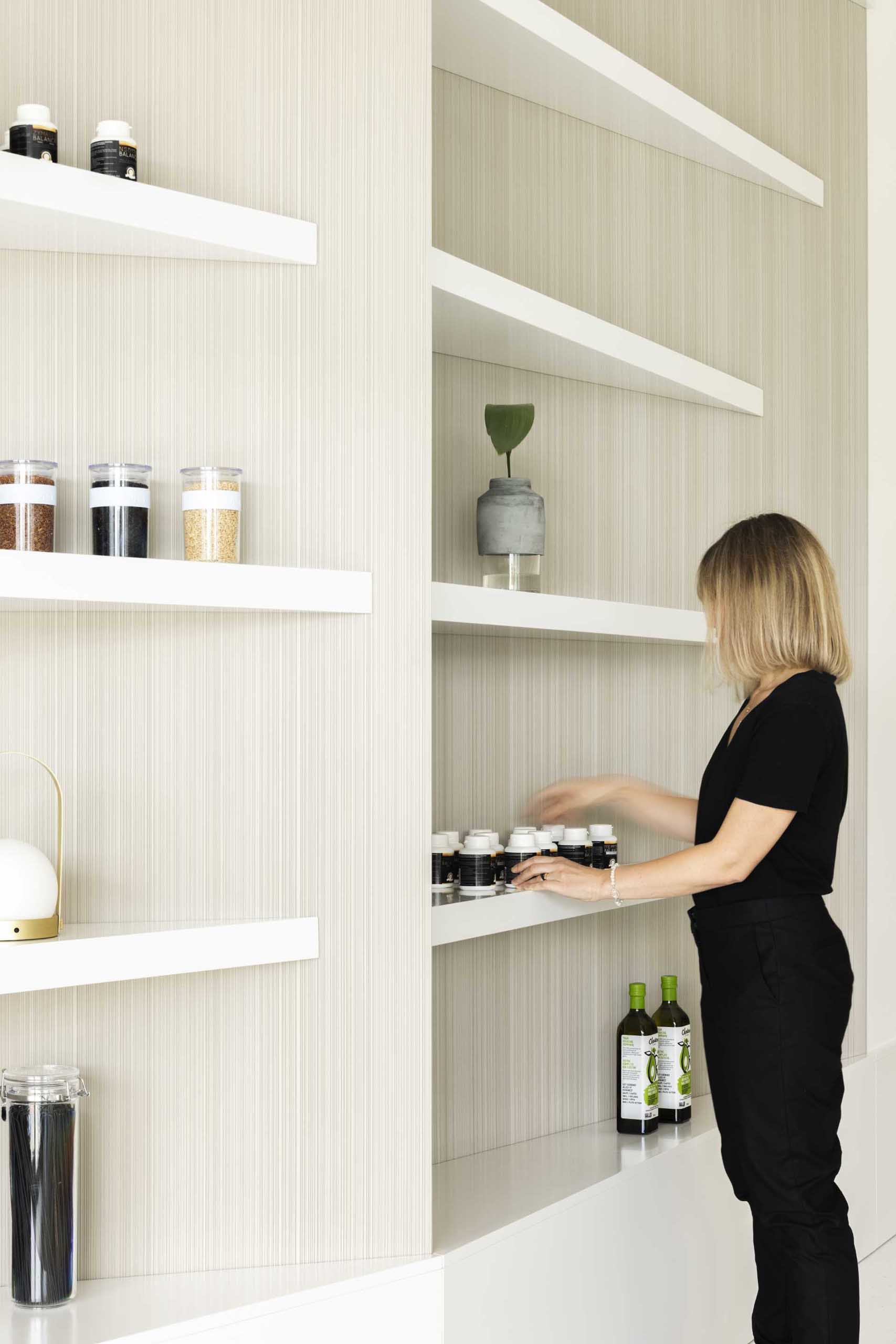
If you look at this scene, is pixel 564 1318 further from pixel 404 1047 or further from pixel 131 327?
pixel 131 327

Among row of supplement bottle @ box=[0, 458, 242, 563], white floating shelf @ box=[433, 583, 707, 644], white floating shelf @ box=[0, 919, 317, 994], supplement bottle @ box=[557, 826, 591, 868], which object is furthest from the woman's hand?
row of supplement bottle @ box=[0, 458, 242, 563]

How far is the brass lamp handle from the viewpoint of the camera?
3.94 feet

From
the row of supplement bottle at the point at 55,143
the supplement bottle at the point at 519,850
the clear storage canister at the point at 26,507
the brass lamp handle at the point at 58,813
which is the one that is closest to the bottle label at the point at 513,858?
the supplement bottle at the point at 519,850

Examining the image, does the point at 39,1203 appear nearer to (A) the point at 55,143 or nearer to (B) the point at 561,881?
(B) the point at 561,881

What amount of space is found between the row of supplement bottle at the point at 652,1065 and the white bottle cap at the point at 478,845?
0.46 meters

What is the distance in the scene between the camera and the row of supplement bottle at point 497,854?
153 centimetres

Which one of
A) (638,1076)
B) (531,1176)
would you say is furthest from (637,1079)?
(531,1176)

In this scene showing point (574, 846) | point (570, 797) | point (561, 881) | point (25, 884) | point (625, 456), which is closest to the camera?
point (25, 884)

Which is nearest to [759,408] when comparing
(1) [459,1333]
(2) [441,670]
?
(2) [441,670]

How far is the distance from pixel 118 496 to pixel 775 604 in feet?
2.60

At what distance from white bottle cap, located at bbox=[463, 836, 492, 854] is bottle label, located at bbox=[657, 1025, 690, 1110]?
501 millimetres

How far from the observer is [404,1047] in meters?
1.33

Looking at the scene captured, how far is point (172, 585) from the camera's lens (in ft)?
3.84

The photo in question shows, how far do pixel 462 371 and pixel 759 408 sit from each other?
0.65 m
